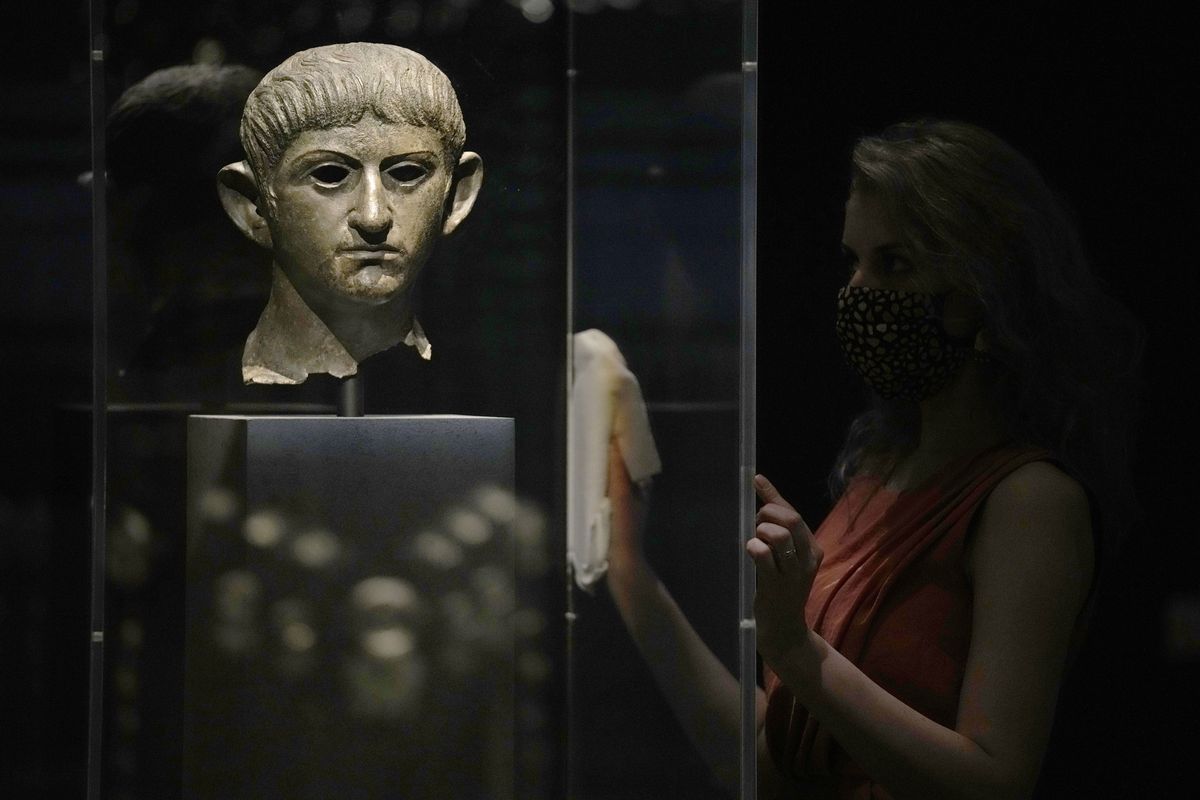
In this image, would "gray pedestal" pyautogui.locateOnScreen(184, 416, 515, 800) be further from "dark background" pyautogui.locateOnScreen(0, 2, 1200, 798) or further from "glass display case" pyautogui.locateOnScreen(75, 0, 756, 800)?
"dark background" pyautogui.locateOnScreen(0, 2, 1200, 798)

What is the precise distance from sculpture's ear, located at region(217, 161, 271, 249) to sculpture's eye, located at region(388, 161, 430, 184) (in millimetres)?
200

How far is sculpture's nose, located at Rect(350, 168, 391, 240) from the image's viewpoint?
6.73 ft

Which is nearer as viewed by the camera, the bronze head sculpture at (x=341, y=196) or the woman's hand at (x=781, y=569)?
the woman's hand at (x=781, y=569)

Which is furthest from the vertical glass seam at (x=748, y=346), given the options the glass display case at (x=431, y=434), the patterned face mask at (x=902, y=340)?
the patterned face mask at (x=902, y=340)

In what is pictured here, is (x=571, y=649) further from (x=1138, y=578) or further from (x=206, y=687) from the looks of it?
(x=1138, y=578)

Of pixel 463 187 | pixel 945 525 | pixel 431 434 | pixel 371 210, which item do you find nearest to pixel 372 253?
pixel 371 210

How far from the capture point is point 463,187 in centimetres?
212

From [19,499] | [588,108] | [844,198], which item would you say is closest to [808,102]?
[844,198]

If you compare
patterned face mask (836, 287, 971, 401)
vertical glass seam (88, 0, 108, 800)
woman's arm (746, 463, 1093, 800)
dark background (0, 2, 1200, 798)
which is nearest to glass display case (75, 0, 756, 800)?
vertical glass seam (88, 0, 108, 800)

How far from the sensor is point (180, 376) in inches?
80.5

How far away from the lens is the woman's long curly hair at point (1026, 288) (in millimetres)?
2057

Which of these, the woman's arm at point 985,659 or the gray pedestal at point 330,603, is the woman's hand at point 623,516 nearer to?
the gray pedestal at point 330,603

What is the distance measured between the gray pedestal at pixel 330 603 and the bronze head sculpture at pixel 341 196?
0.43 feet

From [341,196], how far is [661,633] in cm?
81
